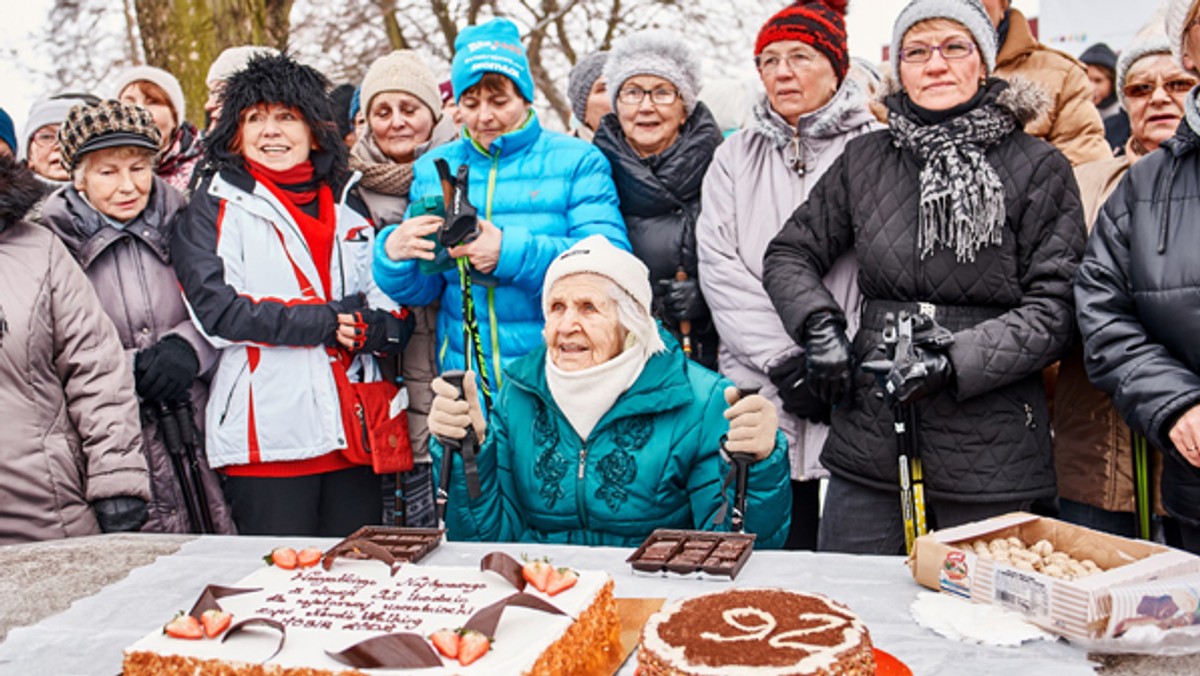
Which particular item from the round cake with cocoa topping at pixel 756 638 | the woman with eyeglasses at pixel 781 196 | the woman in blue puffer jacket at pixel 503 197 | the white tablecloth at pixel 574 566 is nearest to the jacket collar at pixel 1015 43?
the woman with eyeglasses at pixel 781 196

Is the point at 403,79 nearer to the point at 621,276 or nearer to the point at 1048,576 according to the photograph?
the point at 621,276

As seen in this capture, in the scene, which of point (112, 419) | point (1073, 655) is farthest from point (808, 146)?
point (112, 419)

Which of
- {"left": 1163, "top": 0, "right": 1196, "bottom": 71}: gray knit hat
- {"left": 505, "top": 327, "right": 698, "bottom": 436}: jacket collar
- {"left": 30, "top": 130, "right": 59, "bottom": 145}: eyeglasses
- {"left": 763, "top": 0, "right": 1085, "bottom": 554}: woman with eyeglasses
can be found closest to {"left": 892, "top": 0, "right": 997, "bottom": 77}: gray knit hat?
{"left": 763, "top": 0, "right": 1085, "bottom": 554}: woman with eyeglasses

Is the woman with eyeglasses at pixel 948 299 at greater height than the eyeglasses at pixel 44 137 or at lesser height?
lesser

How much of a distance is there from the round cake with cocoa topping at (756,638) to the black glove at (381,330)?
6.81ft

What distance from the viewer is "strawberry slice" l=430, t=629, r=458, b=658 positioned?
1.78 m

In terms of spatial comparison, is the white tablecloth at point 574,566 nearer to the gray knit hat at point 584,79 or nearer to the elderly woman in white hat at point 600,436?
the elderly woman in white hat at point 600,436

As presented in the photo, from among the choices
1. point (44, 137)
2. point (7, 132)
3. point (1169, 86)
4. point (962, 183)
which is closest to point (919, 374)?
point (962, 183)

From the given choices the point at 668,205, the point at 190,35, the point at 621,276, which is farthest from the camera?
the point at 190,35

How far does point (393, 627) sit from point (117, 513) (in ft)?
4.99

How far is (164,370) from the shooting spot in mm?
3496

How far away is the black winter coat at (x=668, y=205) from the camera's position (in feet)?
12.7

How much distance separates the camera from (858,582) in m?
2.25

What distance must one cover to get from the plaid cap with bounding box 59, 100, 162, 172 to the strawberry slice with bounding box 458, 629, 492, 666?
2.63 metres
